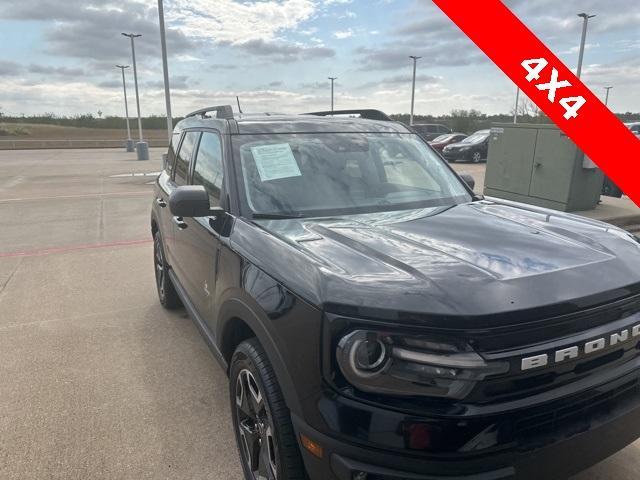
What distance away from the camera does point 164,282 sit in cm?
488

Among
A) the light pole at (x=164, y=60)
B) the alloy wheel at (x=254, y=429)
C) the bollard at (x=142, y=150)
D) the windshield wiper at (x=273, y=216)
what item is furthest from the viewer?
the bollard at (x=142, y=150)

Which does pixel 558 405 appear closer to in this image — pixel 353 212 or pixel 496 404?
pixel 496 404

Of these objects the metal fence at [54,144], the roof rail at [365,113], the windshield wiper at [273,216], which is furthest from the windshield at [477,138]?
the metal fence at [54,144]

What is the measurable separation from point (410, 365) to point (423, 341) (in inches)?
3.7

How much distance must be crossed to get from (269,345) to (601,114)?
7270 millimetres

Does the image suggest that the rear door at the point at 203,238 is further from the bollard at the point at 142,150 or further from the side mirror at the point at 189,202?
the bollard at the point at 142,150

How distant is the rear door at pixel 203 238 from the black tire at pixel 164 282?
0.93 meters

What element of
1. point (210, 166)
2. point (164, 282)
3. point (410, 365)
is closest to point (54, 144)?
point (164, 282)

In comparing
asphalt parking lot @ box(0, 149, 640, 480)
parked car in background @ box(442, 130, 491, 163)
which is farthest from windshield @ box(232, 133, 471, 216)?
parked car in background @ box(442, 130, 491, 163)

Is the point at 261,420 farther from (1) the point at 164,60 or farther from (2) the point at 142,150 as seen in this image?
(2) the point at 142,150

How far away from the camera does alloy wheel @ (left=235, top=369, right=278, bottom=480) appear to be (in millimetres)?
2160

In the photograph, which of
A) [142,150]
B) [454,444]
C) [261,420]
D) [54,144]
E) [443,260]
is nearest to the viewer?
[454,444]

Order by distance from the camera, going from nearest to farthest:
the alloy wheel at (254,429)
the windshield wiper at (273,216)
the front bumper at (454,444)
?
1. the front bumper at (454,444)
2. the alloy wheel at (254,429)
3. the windshield wiper at (273,216)

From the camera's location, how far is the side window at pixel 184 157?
3920mm
